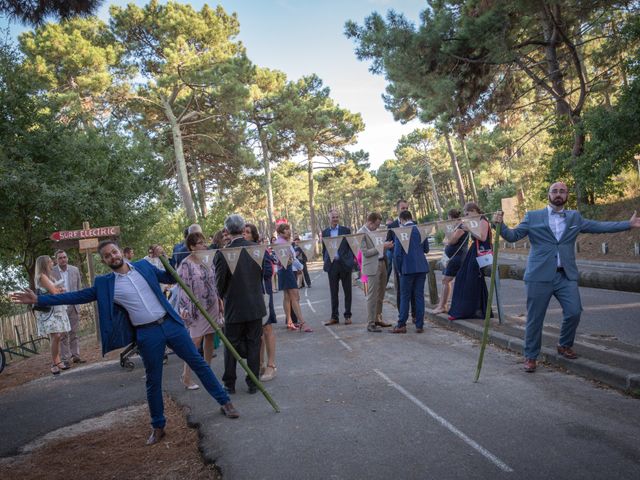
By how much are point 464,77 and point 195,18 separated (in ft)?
48.1

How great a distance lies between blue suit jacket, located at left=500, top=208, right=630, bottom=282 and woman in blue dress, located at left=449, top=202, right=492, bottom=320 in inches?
101

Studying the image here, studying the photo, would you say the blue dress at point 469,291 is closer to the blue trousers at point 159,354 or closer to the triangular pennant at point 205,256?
the triangular pennant at point 205,256

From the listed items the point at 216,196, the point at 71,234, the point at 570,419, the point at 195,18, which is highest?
the point at 195,18

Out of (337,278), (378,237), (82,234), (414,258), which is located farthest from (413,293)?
(82,234)

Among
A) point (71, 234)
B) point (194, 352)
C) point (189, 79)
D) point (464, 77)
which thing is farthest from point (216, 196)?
point (194, 352)

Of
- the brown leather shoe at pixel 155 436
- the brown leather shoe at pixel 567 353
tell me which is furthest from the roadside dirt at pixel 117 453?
the brown leather shoe at pixel 567 353

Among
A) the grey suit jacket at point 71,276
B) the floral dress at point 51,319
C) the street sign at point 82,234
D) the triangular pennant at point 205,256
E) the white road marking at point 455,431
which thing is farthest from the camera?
the street sign at point 82,234

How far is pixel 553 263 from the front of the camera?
5.50 meters

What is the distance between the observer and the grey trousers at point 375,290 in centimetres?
887

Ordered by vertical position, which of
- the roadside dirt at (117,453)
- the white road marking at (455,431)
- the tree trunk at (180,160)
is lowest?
the roadside dirt at (117,453)

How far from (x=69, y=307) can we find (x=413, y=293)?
6.57m

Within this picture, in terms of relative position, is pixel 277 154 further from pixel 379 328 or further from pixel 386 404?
pixel 386 404

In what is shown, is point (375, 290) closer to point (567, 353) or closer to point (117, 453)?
point (567, 353)

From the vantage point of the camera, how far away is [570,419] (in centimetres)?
420
